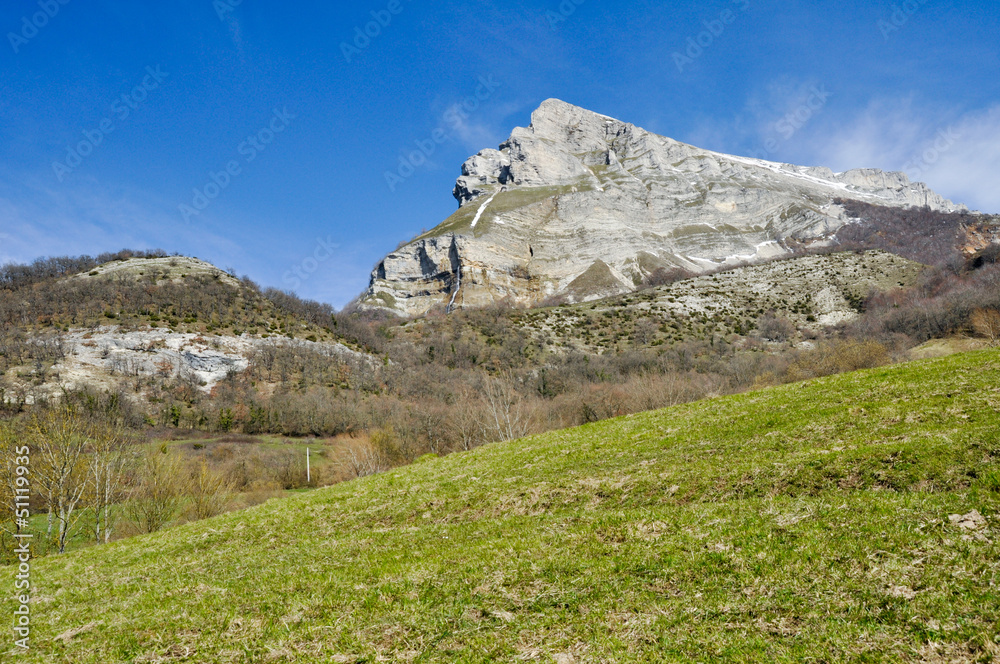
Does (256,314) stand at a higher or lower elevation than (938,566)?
higher

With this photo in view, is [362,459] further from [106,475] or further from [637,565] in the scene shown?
[637,565]

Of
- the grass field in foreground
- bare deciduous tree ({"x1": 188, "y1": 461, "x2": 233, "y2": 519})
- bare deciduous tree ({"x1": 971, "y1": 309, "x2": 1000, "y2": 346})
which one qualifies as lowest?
bare deciduous tree ({"x1": 188, "y1": 461, "x2": 233, "y2": 519})

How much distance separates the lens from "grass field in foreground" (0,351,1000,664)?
6.00 metres

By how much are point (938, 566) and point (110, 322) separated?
4909 inches

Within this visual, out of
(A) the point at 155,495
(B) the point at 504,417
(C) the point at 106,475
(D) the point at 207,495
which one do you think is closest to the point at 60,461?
(A) the point at 155,495

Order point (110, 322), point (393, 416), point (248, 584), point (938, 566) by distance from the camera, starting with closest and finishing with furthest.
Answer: point (938, 566), point (248, 584), point (393, 416), point (110, 322)

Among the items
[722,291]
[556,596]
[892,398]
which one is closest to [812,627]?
[556,596]

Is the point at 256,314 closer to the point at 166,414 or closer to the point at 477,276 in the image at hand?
the point at 166,414

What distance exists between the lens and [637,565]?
805 cm

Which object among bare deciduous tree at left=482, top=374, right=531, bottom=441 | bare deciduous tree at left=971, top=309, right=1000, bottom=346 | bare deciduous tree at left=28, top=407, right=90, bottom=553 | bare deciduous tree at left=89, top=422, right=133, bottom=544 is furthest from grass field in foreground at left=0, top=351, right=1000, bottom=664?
bare deciduous tree at left=971, top=309, right=1000, bottom=346

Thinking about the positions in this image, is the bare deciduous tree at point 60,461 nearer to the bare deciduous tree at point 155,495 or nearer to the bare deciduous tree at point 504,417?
the bare deciduous tree at point 155,495

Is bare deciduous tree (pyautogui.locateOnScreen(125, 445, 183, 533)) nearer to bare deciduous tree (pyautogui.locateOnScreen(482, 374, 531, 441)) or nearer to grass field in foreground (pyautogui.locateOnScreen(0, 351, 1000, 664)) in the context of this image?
grass field in foreground (pyautogui.locateOnScreen(0, 351, 1000, 664))

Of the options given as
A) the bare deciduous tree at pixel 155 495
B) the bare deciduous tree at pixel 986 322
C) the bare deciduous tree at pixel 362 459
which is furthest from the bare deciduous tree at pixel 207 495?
the bare deciduous tree at pixel 986 322

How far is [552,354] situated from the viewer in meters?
98.6
